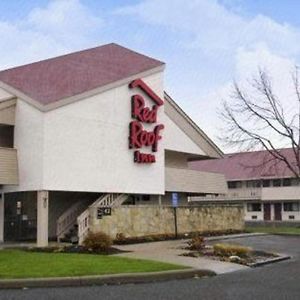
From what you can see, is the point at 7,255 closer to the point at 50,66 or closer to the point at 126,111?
the point at 126,111

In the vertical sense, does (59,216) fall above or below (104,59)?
below

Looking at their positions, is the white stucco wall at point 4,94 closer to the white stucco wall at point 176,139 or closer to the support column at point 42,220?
the support column at point 42,220

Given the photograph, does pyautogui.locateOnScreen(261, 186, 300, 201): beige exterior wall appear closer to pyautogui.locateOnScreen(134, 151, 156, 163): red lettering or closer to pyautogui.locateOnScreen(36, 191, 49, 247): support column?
pyautogui.locateOnScreen(134, 151, 156, 163): red lettering

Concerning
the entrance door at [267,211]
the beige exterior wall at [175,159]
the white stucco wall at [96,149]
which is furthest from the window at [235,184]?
the white stucco wall at [96,149]

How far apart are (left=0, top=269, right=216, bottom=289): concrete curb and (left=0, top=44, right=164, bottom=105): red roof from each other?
13.2 m

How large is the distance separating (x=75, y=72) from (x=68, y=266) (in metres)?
16.4

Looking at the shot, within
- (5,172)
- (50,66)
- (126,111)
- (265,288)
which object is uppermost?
(50,66)

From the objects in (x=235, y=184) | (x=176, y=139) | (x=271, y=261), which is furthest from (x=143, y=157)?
(x=235, y=184)

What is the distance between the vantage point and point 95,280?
45.1ft

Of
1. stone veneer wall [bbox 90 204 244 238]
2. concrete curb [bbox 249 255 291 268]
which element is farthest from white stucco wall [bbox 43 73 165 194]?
concrete curb [bbox 249 255 291 268]

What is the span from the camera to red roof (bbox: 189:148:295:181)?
66.0 meters

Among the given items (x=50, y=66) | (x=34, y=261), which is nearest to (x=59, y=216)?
(x=50, y=66)

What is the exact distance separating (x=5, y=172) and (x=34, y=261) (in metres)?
10.0

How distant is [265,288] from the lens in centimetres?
1332
